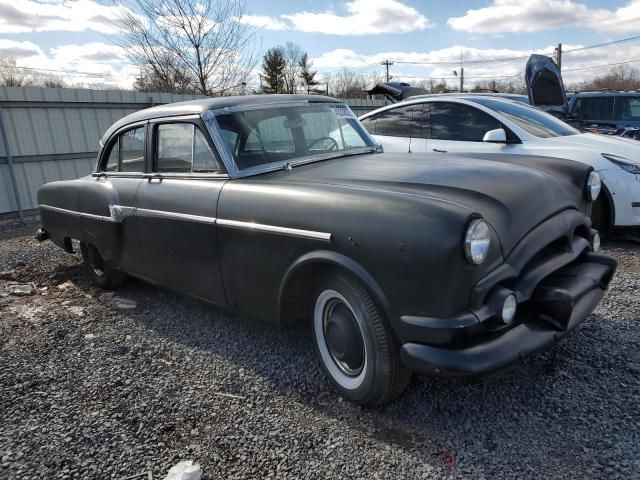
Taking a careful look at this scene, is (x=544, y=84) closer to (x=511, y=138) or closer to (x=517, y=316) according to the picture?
(x=511, y=138)

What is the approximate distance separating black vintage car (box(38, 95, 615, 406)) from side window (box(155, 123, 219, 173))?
0.6 inches

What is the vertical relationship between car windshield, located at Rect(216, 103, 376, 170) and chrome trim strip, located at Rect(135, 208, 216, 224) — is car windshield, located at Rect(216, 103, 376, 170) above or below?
above

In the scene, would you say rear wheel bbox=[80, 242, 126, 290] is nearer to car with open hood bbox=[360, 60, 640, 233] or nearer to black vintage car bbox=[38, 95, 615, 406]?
black vintage car bbox=[38, 95, 615, 406]

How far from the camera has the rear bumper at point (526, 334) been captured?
78.5 inches

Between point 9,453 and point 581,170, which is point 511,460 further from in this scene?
point 9,453

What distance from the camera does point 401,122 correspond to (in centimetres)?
627

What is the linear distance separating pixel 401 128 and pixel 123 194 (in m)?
3.74

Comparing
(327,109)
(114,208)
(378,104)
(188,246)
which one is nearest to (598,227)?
(327,109)

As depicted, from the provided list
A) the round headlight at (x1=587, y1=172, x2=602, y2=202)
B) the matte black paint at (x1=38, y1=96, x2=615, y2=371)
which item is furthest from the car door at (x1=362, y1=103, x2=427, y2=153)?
the round headlight at (x1=587, y1=172, x2=602, y2=202)

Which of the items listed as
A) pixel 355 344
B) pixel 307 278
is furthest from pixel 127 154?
pixel 355 344

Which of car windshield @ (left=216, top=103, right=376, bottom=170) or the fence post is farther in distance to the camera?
the fence post

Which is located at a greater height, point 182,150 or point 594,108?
point 182,150

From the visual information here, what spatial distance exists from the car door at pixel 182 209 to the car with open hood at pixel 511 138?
2.14 meters

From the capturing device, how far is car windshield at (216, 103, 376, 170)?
3.22 m
